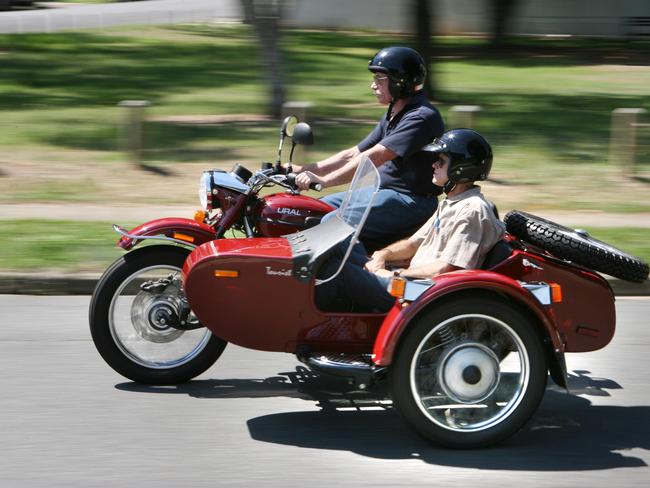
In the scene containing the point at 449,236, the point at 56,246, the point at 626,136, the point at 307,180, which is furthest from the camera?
the point at 626,136

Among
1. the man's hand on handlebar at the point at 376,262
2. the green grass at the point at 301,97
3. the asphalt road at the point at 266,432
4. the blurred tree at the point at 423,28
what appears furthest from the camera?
the blurred tree at the point at 423,28

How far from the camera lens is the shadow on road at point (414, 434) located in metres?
4.93

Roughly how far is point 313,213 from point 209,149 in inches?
380

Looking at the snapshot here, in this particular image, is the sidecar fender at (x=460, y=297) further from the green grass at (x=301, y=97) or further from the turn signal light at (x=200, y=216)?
the green grass at (x=301, y=97)

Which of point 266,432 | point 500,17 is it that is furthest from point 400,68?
point 500,17

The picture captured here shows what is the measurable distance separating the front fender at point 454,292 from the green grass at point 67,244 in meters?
4.03

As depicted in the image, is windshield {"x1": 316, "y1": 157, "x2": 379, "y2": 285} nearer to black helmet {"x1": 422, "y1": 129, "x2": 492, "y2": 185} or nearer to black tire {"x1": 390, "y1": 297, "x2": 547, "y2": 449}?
black helmet {"x1": 422, "y1": 129, "x2": 492, "y2": 185}

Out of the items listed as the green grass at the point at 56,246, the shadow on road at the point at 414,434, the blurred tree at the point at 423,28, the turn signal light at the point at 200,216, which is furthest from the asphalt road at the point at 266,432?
the blurred tree at the point at 423,28

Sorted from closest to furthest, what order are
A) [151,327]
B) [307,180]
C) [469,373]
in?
[469,373] < [307,180] < [151,327]

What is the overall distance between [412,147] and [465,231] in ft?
3.02

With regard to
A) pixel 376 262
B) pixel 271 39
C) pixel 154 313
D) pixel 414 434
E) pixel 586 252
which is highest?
pixel 271 39

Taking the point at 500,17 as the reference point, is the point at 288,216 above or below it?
below

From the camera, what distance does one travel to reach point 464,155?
17.2 ft

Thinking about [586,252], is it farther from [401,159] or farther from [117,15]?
[117,15]
